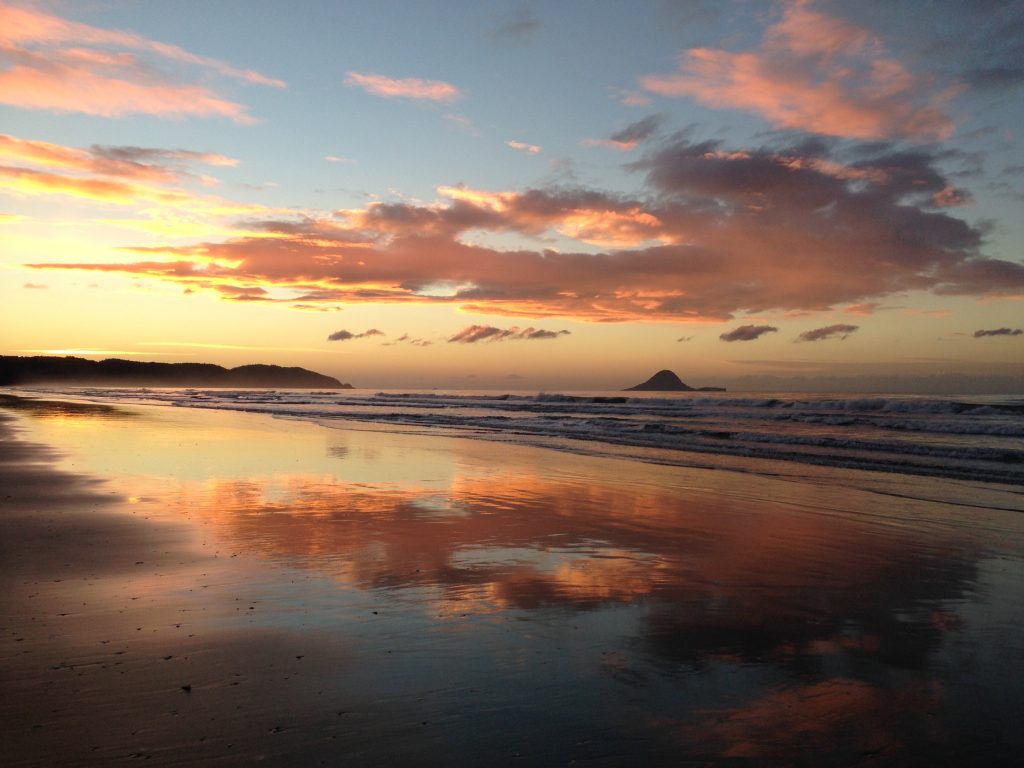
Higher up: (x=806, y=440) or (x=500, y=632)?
(x=806, y=440)

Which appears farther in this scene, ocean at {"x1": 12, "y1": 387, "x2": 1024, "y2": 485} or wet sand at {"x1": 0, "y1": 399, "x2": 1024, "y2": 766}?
ocean at {"x1": 12, "y1": 387, "x2": 1024, "y2": 485}

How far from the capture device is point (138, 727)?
371 centimetres

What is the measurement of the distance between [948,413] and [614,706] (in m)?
47.2

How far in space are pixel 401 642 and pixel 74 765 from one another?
86.1 inches

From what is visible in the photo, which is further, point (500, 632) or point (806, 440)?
point (806, 440)

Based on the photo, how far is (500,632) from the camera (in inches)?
212

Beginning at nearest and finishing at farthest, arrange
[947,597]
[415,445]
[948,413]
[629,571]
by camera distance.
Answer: [947,597] → [629,571] → [415,445] → [948,413]

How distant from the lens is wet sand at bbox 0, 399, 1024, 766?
147 inches

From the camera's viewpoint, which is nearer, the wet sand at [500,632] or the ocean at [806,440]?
the wet sand at [500,632]

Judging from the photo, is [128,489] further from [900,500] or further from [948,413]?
[948,413]

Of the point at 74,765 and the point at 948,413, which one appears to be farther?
the point at 948,413

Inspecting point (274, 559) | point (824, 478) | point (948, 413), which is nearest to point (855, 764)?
point (274, 559)

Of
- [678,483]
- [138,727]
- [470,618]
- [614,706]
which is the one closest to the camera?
[138,727]

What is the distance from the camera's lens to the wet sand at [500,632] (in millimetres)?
3723
